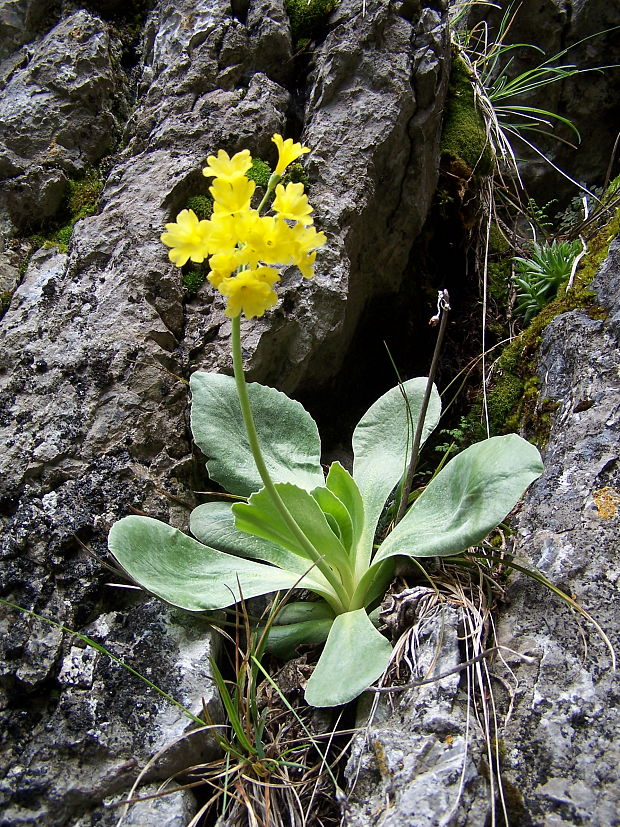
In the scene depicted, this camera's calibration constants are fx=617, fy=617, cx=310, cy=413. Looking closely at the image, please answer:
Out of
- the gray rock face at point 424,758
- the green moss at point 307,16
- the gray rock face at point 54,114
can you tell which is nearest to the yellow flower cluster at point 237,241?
the gray rock face at point 424,758

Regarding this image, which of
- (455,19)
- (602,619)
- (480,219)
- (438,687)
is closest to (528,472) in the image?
(602,619)

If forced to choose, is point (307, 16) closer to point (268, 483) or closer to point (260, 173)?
point (260, 173)

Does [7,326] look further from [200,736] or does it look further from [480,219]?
[480,219]

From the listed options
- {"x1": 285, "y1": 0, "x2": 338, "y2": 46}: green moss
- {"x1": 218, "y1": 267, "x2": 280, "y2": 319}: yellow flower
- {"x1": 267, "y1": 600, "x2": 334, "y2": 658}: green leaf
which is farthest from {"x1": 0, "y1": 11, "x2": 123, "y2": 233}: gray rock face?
{"x1": 267, "y1": 600, "x2": 334, "y2": 658}: green leaf

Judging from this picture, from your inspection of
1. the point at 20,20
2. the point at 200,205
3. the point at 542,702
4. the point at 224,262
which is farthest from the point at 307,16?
the point at 542,702

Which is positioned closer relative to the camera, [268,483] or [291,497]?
[268,483]

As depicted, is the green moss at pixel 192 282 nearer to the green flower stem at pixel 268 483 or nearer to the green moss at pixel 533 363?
the green flower stem at pixel 268 483
